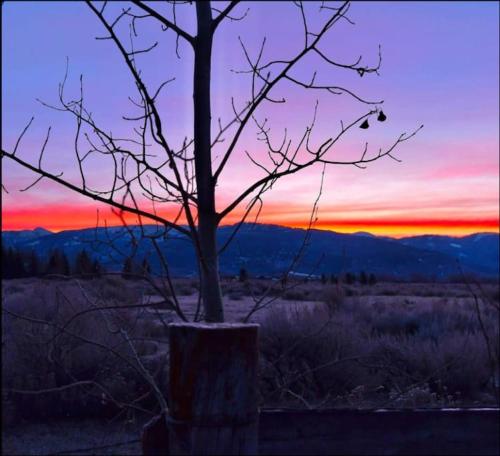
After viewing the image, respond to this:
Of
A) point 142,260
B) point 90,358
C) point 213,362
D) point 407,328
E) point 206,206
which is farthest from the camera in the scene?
point 407,328

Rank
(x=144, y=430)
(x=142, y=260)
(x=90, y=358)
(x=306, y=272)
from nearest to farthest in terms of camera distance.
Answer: (x=144, y=430)
(x=142, y=260)
(x=306, y=272)
(x=90, y=358)

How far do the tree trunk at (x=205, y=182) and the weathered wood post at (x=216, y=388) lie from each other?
0.48 metres

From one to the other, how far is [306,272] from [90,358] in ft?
22.0

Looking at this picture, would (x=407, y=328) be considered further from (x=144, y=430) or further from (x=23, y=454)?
(x=144, y=430)

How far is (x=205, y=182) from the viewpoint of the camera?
1.96 meters

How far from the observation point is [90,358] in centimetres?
937

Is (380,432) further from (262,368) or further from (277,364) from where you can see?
(277,364)

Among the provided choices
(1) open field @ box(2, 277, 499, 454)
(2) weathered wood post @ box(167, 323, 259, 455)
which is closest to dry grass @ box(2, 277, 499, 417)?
(1) open field @ box(2, 277, 499, 454)

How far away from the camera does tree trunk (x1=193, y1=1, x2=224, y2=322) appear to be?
77.1 inches

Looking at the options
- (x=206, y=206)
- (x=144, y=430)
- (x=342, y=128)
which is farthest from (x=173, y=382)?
(x=342, y=128)

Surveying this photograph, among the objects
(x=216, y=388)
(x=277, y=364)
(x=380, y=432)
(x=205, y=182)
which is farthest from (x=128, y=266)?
(x=277, y=364)

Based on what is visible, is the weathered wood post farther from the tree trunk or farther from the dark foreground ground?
the dark foreground ground

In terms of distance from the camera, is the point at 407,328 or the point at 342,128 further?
the point at 407,328

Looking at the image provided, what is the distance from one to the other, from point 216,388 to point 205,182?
2.19 feet
